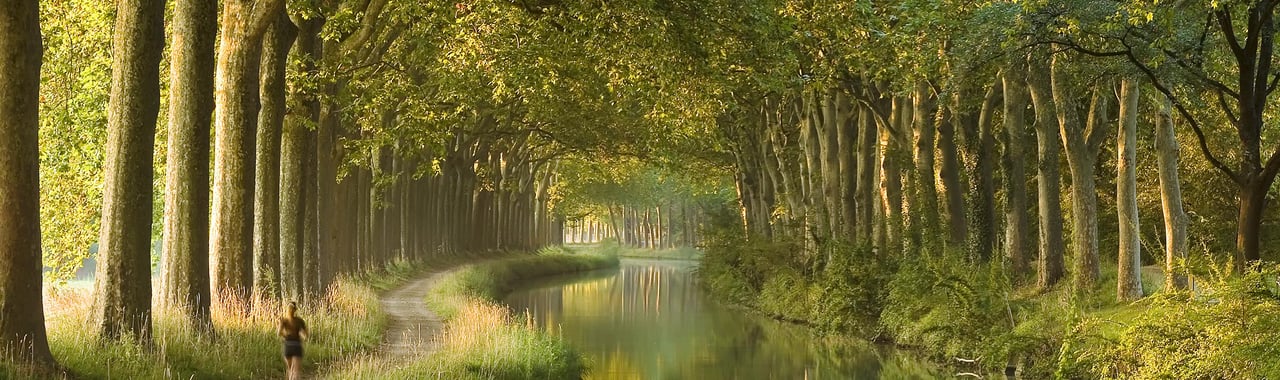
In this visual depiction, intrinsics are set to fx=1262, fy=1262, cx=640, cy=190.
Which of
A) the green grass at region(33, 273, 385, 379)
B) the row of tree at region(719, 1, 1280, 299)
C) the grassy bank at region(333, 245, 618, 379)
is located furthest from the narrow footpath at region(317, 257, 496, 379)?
the row of tree at region(719, 1, 1280, 299)

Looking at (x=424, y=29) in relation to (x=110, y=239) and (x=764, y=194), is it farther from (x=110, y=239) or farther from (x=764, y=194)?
(x=764, y=194)

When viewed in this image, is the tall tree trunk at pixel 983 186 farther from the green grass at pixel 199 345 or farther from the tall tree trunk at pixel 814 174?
the green grass at pixel 199 345

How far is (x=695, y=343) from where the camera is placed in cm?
2802

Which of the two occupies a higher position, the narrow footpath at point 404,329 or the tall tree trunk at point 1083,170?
the tall tree trunk at point 1083,170

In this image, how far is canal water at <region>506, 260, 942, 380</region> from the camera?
72.7 ft

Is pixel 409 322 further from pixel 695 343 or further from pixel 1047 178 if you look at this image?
pixel 1047 178

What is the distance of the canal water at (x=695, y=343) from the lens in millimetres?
22156

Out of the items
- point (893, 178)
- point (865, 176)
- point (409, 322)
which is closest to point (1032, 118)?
point (865, 176)

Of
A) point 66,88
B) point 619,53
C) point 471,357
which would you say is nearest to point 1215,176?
point 619,53

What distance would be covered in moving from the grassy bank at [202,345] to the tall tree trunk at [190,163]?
1.29ft

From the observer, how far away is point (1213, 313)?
13680 mm

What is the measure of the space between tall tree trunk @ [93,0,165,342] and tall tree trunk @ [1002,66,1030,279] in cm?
1492

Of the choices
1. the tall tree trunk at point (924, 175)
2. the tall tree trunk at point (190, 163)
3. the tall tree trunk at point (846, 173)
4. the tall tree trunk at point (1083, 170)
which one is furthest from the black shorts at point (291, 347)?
the tall tree trunk at point (846, 173)

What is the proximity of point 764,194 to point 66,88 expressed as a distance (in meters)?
28.6
